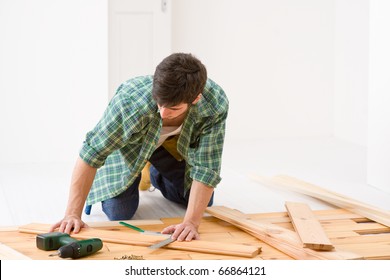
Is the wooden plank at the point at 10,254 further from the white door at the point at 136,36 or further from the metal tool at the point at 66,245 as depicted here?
the white door at the point at 136,36

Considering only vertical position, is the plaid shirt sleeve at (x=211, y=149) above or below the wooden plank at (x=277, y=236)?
above

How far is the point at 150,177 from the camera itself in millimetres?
4113

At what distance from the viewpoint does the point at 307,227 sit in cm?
322

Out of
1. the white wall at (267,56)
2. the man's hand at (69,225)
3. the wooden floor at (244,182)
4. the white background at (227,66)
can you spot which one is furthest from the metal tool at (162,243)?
the white wall at (267,56)

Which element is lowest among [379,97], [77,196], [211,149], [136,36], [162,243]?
[162,243]

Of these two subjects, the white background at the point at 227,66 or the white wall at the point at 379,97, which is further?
the white background at the point at 227,66

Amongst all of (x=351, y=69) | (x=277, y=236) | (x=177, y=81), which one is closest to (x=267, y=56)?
(x=351, y=69)

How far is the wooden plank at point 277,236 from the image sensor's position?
284 centimetres

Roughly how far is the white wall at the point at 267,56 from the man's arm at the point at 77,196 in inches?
129

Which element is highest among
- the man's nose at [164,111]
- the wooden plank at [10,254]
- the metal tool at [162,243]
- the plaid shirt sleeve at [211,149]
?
the man's nose at [164,111]

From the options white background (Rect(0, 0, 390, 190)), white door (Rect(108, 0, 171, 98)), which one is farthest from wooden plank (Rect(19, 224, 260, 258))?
white door (Rect(108, 0, 171, 98))

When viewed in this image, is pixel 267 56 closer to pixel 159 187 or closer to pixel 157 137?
pixel 159 187

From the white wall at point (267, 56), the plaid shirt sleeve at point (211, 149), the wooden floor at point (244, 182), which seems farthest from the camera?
the white wall at point (267, 56)

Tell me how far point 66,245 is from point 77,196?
33cm
